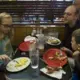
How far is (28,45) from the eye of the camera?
2.25m

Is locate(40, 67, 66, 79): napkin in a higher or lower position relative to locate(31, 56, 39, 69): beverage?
lower

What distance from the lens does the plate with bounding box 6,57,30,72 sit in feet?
5.78

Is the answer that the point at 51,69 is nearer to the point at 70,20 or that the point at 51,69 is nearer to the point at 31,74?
the point at 31,74

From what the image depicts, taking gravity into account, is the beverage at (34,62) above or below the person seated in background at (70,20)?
below

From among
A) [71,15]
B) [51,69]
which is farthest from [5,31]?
[71,15]

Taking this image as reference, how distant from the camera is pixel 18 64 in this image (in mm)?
1841

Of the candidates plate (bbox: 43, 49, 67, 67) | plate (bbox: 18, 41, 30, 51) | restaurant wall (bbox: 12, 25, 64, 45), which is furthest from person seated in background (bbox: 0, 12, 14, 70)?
restaurant wall (bbox: 12, 25, 64, 45)

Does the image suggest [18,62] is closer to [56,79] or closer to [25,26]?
[56,79]

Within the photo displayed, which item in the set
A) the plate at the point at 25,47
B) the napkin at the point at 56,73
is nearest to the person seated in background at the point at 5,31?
the plate at the point at 25,47

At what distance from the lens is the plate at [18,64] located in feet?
5.78

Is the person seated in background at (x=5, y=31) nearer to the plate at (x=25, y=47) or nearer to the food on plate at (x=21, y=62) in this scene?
the plate at (x=25, y=47)

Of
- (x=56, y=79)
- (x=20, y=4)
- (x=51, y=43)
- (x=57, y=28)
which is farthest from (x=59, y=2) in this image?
(x=56, y=79)

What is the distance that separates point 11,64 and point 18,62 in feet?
0.24

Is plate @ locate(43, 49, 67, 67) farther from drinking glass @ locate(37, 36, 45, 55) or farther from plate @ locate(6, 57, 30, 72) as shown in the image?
plate @ locate(6, 57, 30, 72)
